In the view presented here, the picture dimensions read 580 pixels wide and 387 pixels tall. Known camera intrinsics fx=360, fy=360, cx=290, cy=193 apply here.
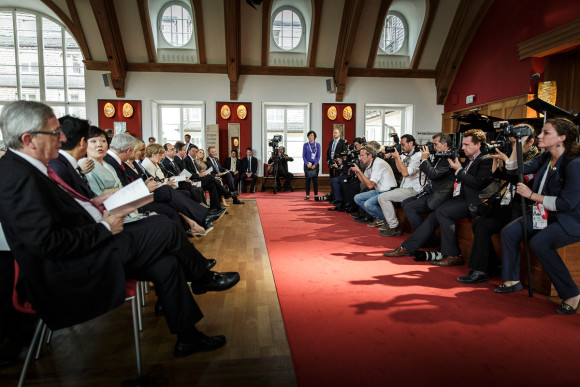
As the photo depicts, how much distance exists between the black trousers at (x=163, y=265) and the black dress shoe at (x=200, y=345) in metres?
0.09

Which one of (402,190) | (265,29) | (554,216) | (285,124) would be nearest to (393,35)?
(265,29)

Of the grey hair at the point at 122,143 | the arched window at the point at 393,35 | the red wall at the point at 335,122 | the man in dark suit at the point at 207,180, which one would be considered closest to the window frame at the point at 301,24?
the red wall at the point at 335,122

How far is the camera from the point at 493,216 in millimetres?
2729

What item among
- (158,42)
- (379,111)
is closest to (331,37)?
(379,111)

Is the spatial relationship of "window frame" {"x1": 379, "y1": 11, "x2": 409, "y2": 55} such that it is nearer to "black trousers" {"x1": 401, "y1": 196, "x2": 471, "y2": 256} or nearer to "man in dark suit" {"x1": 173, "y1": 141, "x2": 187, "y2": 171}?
"man in dark suit" {"x1": 173, "y1": 141, "x2": 187, "y2": 171}

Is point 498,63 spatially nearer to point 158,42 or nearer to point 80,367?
point 158,42

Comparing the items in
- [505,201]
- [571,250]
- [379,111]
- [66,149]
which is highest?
[379,111]

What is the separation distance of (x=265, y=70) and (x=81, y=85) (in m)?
5.55

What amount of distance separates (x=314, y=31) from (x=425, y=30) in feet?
9.60

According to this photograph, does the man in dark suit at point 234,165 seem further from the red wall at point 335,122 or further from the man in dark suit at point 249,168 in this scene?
the red wall at point 335,122

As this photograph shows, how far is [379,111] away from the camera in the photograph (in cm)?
1067

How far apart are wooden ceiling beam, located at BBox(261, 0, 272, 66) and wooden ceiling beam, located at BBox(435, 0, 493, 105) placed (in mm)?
4732

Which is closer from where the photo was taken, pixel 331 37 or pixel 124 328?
Answer: pixel 124 328

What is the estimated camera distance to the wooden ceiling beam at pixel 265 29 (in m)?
8.66
